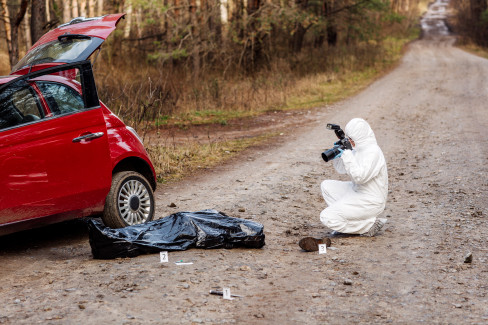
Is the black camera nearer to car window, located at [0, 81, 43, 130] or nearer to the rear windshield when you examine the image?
the rear windshield

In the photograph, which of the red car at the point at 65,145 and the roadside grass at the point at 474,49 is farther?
the roadside grass at the point at 474,49

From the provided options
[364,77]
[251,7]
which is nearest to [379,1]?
[364,77]

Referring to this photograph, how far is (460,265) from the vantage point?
5.88 m

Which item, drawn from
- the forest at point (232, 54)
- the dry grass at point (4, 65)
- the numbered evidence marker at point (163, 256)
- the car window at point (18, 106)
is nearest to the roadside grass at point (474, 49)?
the forest at point (232, 54)

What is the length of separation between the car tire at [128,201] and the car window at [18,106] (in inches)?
45.5

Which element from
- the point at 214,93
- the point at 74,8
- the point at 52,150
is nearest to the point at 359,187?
the point at 52,150

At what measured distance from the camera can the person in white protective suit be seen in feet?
21.8

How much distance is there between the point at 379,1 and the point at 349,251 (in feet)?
79.3

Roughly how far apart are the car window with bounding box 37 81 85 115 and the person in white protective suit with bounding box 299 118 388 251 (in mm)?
2797

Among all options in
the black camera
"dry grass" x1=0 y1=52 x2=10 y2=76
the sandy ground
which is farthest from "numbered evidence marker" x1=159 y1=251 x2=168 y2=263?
"dry grass" x1=0 y1=52 x2=10 y2=76

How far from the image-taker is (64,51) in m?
6.49

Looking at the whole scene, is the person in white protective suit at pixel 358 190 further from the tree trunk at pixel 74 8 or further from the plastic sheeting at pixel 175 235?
the tree trunk at pixel 74 8

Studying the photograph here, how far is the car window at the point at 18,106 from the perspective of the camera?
227 inches

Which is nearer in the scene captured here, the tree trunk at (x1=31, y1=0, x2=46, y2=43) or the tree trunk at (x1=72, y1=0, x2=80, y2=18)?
the tree trunk at (x1=31, y1=0, x2=46, y2=43)
